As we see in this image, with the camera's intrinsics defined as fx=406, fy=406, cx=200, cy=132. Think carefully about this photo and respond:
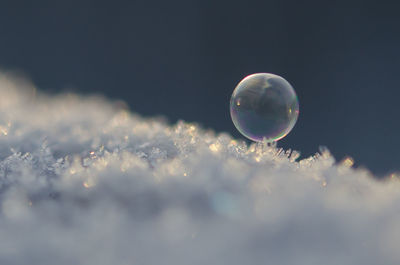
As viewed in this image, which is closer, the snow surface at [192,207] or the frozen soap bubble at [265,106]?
the snow surface at [192,207]

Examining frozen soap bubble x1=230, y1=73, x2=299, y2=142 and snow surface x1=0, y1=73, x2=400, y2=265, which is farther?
frozen soap bubble x1=230, y1=73, x2=299, y2=142

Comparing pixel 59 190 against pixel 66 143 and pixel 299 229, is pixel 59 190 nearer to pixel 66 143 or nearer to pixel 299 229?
pixel 66 143

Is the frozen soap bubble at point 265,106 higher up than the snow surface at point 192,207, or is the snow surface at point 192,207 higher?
the frozen soap bubble at point 265,106

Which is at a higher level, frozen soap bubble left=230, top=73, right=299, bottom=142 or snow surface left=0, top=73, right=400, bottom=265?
frozen soap bubble left=230, top=73, right=299, bottom=142

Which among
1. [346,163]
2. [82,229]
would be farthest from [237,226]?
[346,163]
